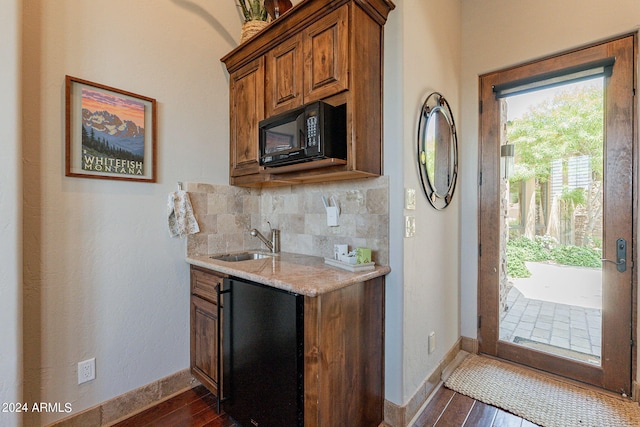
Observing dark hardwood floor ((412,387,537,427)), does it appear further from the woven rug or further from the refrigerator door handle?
the refrigerator door handle

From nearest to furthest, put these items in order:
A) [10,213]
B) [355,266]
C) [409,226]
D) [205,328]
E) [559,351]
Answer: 1. [10,213]
2. [355,266]
3. [409,226]
4. [205,328]
5. [559,351]

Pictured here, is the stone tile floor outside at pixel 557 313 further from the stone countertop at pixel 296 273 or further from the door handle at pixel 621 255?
the stone countertop at pixel 296 273

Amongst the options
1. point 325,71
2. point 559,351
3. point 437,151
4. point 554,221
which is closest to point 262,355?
point 325,71

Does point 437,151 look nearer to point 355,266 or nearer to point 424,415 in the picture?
point 355,266

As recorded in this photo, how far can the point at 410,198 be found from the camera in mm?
1729

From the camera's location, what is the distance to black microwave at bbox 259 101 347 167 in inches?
59.1

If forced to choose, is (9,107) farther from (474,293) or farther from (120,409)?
(474,293)

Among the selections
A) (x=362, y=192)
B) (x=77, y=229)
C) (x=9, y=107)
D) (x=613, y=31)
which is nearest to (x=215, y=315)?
(x=77, y=229)

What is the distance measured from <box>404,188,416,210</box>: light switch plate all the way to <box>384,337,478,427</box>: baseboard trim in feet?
3.85

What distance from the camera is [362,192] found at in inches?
73.7

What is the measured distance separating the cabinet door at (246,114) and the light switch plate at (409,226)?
1.10 metres

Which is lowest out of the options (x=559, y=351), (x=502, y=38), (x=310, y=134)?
(x=559, y=351)

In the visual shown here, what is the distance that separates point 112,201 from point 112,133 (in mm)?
422

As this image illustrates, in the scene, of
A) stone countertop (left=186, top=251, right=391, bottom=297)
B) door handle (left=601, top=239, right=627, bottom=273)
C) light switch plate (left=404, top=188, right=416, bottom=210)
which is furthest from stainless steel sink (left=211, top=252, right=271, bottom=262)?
door handle (left=601, top=239, right=627, bottom=273)
